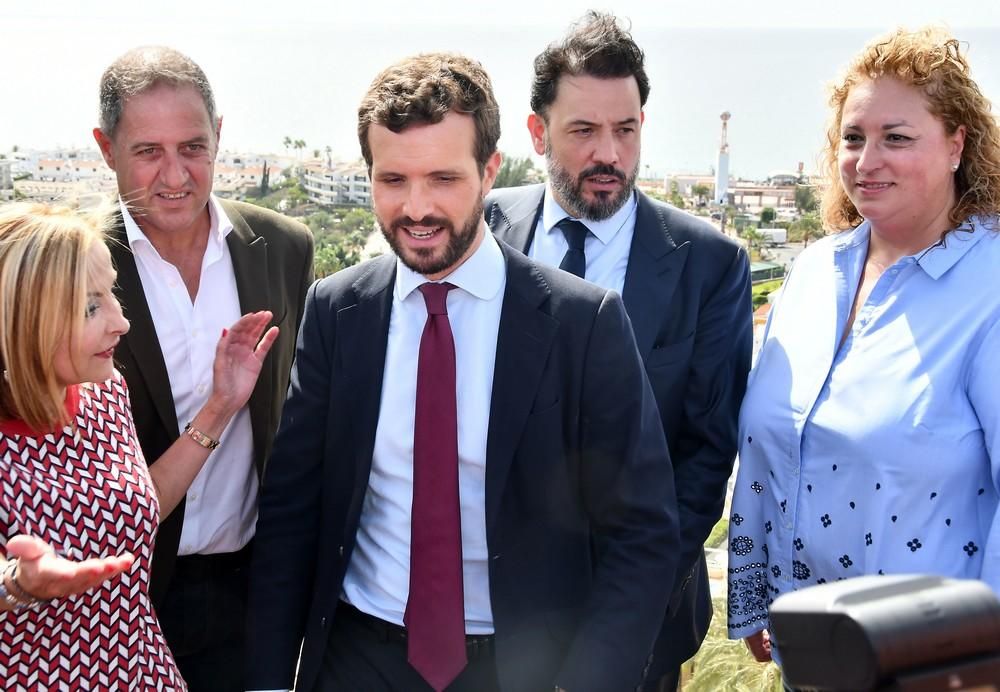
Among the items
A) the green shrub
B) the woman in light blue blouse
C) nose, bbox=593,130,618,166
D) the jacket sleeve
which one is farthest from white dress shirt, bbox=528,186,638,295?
the green shrub

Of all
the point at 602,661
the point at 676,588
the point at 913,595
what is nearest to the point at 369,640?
the point at 602,661

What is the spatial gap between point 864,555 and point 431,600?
95 centimetres

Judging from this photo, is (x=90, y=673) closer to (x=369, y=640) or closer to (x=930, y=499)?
(x=369, y=640)

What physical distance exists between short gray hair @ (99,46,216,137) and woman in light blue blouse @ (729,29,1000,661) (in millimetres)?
1643

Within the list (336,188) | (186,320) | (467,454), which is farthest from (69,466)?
(336,188)

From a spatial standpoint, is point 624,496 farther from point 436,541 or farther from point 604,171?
point 604,171

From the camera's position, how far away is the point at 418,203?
2002 mm

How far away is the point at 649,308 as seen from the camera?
101 inches

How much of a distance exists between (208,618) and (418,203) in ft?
4.31

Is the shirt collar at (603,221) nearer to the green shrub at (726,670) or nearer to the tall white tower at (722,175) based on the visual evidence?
the green shrub at (726,670)

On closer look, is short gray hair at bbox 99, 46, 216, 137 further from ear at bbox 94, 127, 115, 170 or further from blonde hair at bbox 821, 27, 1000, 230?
blonde hair at bbox 821, 27, 1000, 230

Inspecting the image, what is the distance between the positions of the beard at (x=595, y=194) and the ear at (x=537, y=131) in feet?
0.75

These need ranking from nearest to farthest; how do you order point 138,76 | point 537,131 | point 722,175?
point 138,76, point 537,131, point 722,175

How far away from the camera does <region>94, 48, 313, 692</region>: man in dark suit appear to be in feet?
8.25
